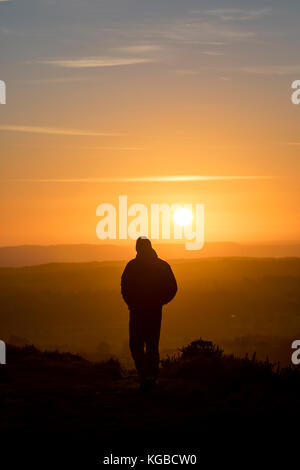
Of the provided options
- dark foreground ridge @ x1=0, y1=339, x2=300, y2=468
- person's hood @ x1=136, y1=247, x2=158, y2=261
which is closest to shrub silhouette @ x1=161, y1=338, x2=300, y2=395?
dark foreground ridge @ x1=0, y1=339, x2=300, y2=468

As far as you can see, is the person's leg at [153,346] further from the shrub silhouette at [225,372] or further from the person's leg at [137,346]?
the shrub silhouette at [225,372]

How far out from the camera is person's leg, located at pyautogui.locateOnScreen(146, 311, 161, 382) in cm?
1414

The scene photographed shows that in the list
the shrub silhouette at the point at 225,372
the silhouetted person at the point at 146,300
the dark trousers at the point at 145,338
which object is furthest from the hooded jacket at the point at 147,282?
the shrub silhouette at the point at 225,372

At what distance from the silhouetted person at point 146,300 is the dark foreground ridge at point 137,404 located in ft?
2.10

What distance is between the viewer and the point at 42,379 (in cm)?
1577

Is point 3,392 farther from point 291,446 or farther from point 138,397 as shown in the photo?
point 291,446

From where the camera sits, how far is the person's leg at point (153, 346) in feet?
46.4

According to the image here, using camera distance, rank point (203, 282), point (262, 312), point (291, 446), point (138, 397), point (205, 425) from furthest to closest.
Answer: point (262, 312)
point (203, 282)
point (138, 397)
point (205, 425)
point (291, 446)

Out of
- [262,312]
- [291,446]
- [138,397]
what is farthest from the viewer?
[262,312]

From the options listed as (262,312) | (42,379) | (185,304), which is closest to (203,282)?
(185,304)

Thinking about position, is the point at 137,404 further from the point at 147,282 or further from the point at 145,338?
the point at 147,282

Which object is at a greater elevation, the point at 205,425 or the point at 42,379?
the point at 42,379

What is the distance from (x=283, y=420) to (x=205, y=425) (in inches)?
47.7

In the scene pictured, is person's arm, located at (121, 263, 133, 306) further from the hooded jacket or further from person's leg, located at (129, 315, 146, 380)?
person's leg, located at (129, 315, 146, 380)
